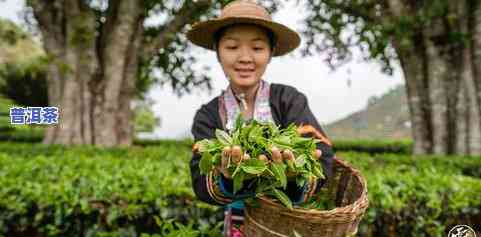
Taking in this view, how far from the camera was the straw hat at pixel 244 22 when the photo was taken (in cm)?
193

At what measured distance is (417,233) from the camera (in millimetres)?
3533

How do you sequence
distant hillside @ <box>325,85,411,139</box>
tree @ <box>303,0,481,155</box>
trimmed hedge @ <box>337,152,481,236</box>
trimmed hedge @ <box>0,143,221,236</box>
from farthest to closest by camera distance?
1. distant hillside @ <box>325,85,411,139</box>
2. tree @ <box>303,0,481,155</box>
3. trimmed hedge @ <box>337,152,481,236</box>
4. trimmed hedge @ <box>0,143,221,236</box>

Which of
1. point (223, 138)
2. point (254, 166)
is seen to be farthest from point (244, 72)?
point (254, 166)

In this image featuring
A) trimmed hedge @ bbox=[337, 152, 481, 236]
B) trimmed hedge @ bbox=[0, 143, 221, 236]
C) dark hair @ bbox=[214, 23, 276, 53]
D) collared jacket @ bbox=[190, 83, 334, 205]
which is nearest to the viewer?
collared jacket @ bbox=[190, 83, 334, 205]

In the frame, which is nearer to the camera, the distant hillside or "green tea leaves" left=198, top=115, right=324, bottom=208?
"green tea leaves" left=198, top=115, right=324, bottom=208

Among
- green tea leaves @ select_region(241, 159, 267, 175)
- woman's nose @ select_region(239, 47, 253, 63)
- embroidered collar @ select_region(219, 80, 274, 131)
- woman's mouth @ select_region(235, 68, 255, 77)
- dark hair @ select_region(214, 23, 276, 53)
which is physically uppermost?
dark hair @ select_region(214, 23, 276, 53)

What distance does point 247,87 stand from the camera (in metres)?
2.07

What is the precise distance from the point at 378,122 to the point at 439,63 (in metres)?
25.4

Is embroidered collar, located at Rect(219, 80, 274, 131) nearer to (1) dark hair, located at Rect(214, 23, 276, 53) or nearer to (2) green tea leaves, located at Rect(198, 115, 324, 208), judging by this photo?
(1) dark hair, located at Rect(214, 23, 276, 53)

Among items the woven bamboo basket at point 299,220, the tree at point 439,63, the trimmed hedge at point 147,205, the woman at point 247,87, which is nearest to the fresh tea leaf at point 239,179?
the woven bamboo basket at point 299,220

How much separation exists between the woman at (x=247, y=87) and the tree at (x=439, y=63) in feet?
21.6

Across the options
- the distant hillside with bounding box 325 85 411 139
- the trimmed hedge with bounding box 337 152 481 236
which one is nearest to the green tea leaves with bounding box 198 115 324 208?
the trimmed hedge with bounding box 337 152 481 236

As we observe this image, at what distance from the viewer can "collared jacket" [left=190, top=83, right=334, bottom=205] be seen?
65.3 inches

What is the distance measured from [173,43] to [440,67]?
652 cm
